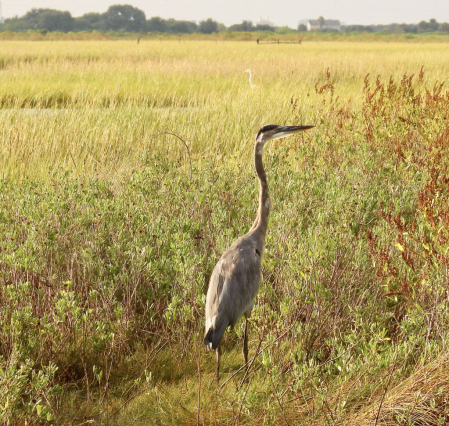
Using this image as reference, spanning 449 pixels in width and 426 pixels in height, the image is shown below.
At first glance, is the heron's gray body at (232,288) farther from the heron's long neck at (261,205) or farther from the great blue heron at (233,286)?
the heron's long neck at (261,205)

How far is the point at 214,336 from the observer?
2.65 m

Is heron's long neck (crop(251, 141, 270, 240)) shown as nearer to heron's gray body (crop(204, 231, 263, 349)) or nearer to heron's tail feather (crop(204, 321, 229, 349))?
heron's gray body (crop(204, 231, 263, 349))

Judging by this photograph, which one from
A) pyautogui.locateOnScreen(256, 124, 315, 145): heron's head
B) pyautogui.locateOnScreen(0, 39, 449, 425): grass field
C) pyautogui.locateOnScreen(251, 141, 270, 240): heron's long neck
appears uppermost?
pyautogui.locateOnScreen(256, 124, 315, 145): heron's head

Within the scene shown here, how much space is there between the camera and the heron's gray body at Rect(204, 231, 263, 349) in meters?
2.71

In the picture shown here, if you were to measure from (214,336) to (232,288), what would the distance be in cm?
29

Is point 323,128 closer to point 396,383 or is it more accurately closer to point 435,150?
point 435,150

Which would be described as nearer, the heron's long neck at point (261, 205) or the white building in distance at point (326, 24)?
the heron's long neck at point (261, 205)

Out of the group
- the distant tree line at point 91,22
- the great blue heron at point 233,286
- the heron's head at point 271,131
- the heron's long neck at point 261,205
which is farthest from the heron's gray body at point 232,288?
the distant tree line at point 91,22

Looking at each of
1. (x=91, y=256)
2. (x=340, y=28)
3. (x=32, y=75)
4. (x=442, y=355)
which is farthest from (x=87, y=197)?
(x=340, y=28)

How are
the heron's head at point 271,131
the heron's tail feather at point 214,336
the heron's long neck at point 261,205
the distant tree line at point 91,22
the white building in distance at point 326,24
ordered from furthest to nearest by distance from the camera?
the white building in distance at point 326,24
the distant tree line at point 91,22
the heron's head at point 271,131
the heron's long neck at point 261,205
the heron's tail feather at point 214,336

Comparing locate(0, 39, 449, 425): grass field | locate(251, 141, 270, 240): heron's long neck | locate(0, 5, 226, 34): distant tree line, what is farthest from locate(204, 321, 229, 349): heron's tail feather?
locate(0, 5, 226, 34): distant tree line

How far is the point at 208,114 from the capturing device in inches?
355

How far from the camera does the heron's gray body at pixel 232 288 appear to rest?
8.89 ft

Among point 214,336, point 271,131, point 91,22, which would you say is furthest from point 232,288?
point 91,22
